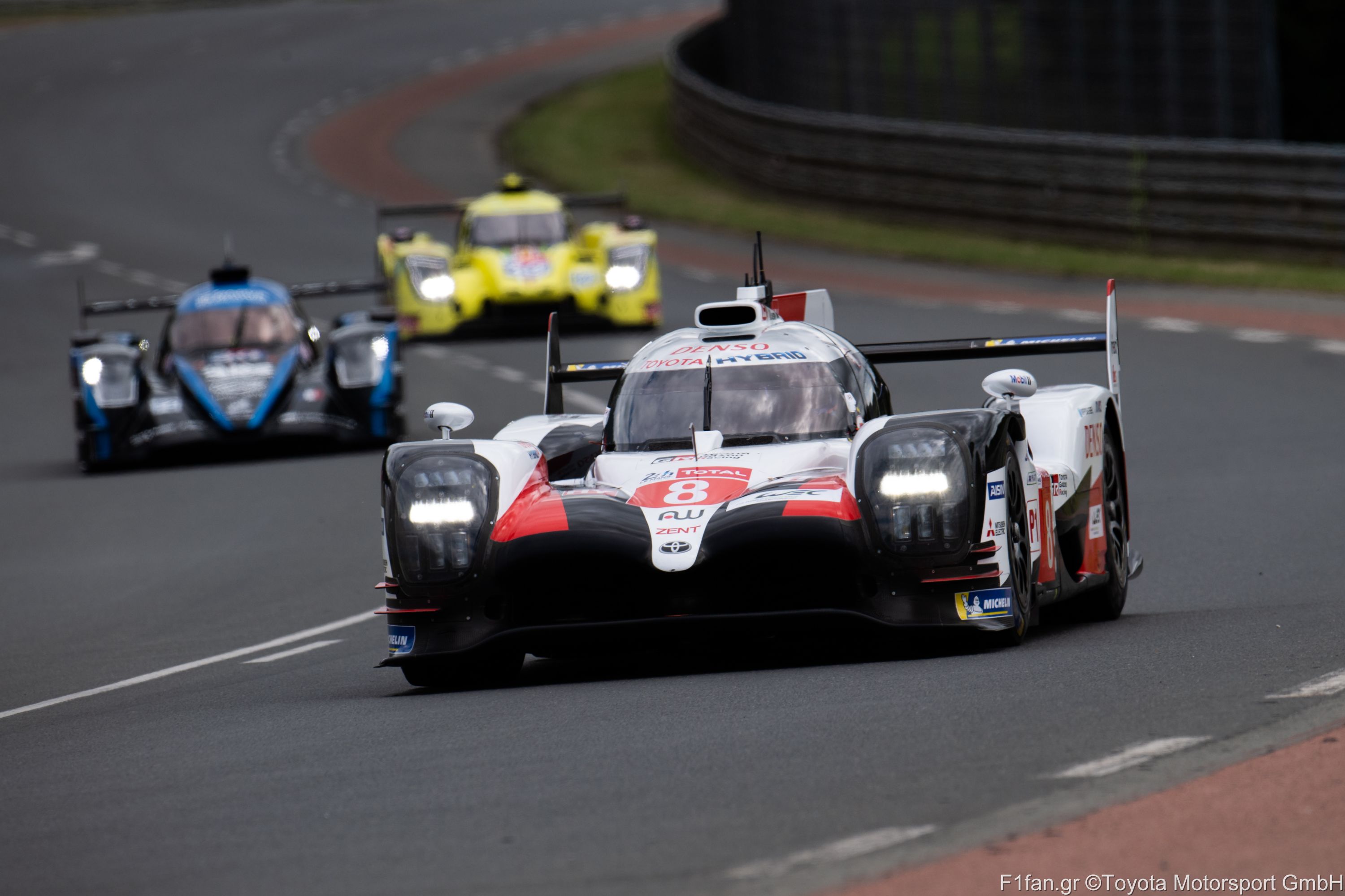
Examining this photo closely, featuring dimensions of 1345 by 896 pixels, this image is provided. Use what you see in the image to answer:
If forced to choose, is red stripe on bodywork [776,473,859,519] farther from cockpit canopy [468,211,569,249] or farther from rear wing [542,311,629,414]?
cockpit canopy [468,211,569,249]

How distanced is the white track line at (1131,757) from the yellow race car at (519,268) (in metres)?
19.3

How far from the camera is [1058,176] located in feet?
100

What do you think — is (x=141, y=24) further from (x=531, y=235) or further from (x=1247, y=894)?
(x=1247, y=894)

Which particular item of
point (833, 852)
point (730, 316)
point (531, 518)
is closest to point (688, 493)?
point (531, 518)

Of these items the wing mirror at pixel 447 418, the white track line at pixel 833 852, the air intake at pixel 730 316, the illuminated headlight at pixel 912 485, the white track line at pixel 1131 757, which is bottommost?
the white track line at pixel 1131 757

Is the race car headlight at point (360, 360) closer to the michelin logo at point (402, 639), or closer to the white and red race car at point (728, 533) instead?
the white and red race car at point (728, 533)

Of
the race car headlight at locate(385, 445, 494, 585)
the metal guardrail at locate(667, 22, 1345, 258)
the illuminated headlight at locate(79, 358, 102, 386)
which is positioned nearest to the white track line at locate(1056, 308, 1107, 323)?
the metal guardrail at locate(667, 22, 1345, 258)

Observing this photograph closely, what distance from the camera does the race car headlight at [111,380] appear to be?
19422 millimetres

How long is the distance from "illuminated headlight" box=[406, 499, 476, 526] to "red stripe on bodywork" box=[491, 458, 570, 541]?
123mm

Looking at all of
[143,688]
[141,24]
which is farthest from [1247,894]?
[141,24]

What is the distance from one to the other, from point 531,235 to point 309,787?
2004 cm

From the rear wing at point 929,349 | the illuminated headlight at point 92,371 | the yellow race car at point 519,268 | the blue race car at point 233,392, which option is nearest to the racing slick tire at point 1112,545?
the rear wing at point 929,349

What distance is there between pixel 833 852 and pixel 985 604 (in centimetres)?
307

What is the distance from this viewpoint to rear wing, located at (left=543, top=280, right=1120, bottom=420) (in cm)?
1056
